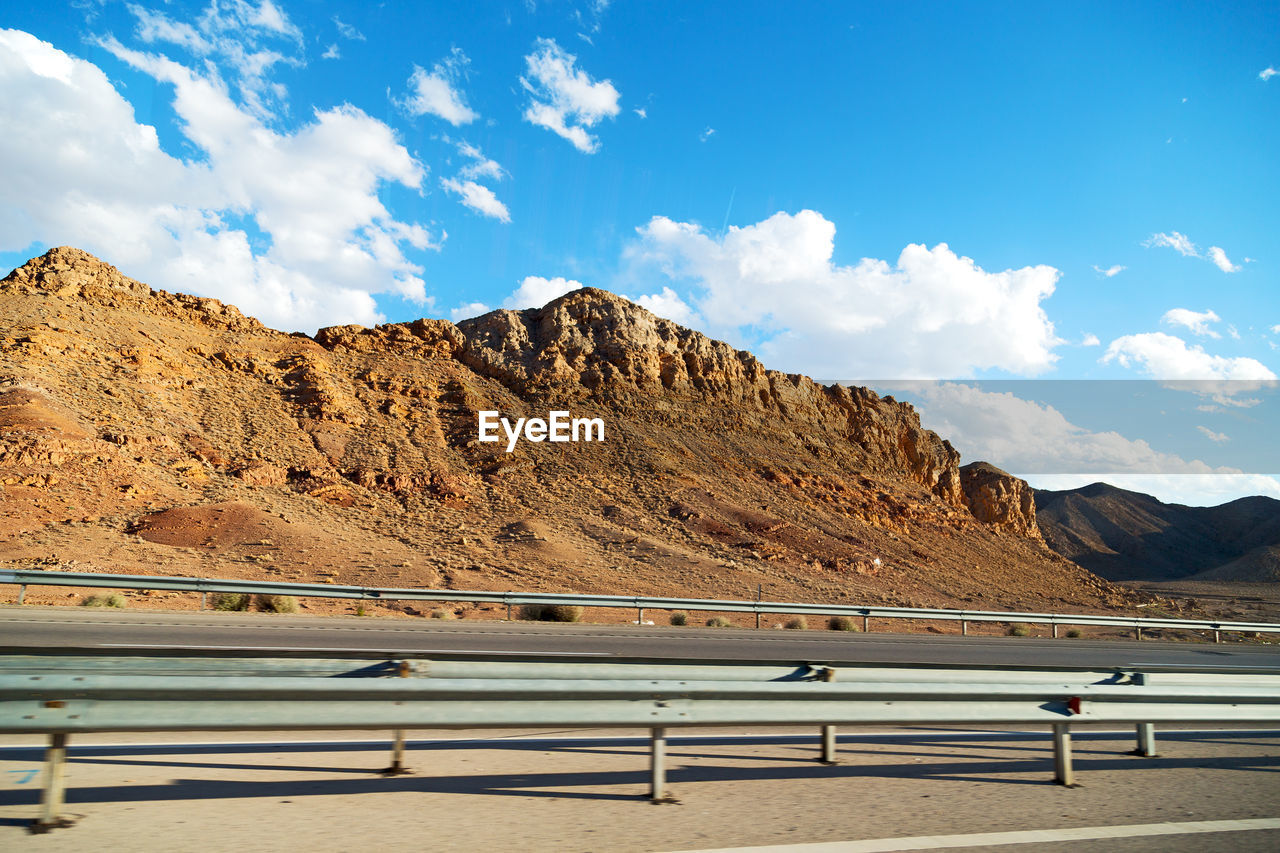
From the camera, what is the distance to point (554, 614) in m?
21.4

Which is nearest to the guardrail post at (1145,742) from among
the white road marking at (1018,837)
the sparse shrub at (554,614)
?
the white road marking at (1018,837)

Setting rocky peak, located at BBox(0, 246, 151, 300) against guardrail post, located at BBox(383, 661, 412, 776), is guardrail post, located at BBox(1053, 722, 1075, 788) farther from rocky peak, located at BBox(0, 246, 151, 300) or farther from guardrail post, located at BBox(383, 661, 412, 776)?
rocky peak, located at BBox(0, 246, 151, 300)

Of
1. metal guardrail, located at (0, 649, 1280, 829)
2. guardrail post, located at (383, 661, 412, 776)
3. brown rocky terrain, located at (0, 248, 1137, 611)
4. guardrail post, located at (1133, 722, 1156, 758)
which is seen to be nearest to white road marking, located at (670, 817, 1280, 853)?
metal guardrail, located at (0, 649, 1280, 829)

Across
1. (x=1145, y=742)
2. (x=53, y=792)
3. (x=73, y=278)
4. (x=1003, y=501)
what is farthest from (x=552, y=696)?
(x=1003, y=501)

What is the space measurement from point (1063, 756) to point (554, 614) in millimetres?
17185

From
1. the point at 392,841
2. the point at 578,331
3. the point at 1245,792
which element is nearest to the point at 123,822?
the point at 392,841

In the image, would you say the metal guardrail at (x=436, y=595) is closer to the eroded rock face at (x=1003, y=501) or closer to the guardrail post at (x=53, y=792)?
the guardrail post at (x=53, y=792)

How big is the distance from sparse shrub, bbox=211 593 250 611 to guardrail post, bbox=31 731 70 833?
16.6 metres

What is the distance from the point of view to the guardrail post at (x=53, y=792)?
3650mm

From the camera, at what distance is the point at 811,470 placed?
56094mm

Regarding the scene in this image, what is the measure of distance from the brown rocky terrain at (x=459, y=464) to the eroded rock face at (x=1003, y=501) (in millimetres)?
2012

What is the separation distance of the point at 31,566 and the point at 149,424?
55.9ft

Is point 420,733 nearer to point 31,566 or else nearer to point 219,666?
point 219,666

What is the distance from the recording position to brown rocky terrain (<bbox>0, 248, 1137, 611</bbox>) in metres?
31.4
